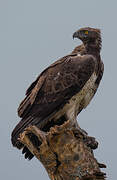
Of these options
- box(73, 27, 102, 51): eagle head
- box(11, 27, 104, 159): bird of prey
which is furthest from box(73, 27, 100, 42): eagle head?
box(11, 27, 104, 159): bird of prey

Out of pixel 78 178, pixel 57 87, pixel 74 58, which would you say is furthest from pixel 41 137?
pixel 74 58

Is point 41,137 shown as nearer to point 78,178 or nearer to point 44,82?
point 78,178

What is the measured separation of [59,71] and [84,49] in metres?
1.01

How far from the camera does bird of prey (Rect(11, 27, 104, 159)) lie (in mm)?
9062

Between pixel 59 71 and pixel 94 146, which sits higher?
pixel 59 71

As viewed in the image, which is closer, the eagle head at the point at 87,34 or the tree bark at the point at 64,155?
the tree bark at the point at 64,155

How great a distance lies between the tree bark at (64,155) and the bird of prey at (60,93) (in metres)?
1.71

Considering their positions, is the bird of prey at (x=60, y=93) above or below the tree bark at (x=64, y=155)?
above

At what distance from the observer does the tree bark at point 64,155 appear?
23.1 feet

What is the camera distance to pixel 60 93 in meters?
9.12

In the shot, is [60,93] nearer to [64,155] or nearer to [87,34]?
[87,34]

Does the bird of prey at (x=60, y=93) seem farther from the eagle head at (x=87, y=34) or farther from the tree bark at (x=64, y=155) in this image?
the tree bark at (x=64, y=155)

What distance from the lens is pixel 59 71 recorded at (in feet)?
30.5

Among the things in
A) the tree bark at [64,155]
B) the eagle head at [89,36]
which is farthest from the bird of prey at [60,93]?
the tree bark at [64,155]
